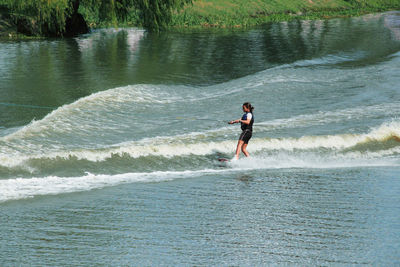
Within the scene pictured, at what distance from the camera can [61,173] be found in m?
10.8

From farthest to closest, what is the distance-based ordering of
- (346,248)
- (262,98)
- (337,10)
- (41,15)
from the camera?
(337,10) → (41,15) → (262,98) → (346,248)

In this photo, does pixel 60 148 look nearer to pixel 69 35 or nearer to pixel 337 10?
pixel 69 35

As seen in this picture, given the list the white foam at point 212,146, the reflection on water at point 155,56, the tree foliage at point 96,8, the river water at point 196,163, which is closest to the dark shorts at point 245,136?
the river water at point 196,163

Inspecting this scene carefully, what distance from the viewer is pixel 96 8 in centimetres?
3381

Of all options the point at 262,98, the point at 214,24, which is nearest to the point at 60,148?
the point at 262,98

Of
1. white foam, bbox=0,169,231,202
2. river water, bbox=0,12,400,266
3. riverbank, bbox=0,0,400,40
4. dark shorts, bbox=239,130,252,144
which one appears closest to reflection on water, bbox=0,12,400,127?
river water, bbox=0,12,400,266

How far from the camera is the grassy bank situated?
152 ft

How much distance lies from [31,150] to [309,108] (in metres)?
8.95

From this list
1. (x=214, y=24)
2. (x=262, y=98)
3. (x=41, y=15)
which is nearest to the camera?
(x=262, y=98)

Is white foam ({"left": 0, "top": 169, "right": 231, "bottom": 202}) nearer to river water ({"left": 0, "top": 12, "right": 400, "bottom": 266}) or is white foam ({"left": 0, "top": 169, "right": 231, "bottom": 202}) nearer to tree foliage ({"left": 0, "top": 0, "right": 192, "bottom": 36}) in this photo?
river water ({"left": 0, "top": 12, "right": 400, "bottom": 266})

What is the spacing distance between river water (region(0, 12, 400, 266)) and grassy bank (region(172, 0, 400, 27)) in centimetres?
1954

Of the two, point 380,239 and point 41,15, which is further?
point 41,15

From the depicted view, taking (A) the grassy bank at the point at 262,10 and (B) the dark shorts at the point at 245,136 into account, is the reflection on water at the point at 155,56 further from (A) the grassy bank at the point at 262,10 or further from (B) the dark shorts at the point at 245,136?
(B) the dark shorts at the point at 245,136

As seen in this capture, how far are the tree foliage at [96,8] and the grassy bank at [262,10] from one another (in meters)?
10.7
